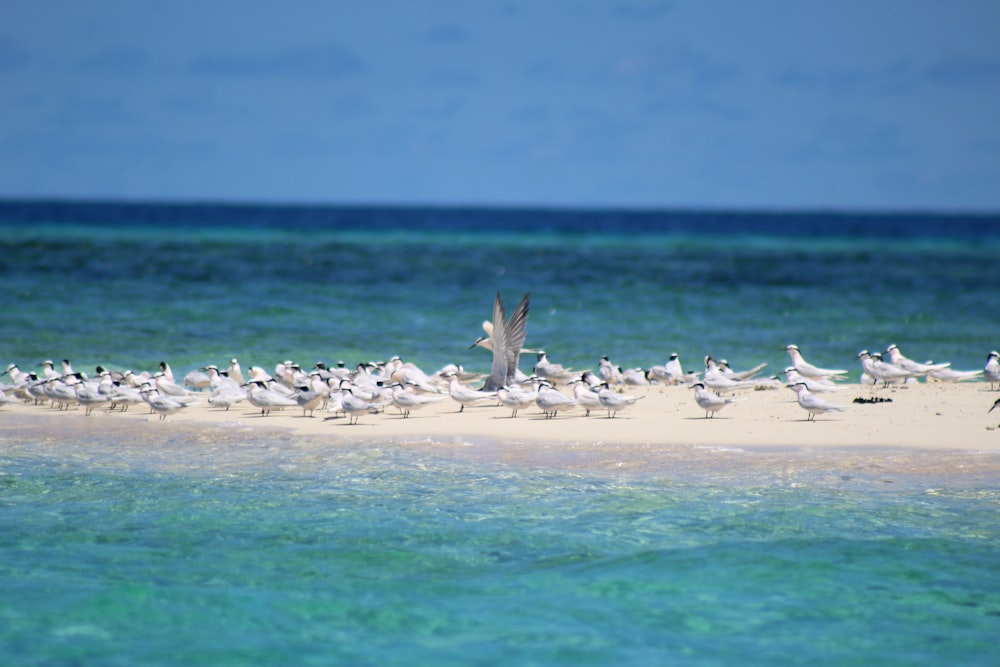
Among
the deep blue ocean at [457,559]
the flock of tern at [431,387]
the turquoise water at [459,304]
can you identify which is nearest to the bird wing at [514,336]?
the flock of tern at [431,387]

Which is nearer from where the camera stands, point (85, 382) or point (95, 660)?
point (95, 660)

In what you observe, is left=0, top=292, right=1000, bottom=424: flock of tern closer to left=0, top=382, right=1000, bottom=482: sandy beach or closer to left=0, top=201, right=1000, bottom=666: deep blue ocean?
left=0, top=382, right=1000, bottom=482: sandy beach

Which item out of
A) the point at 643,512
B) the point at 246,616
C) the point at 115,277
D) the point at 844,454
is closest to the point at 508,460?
the point at 643,512

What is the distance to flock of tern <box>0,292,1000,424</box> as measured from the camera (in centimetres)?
1491

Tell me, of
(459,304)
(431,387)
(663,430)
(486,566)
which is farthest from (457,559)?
(459,304)

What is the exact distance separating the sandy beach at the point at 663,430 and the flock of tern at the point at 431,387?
18 cm

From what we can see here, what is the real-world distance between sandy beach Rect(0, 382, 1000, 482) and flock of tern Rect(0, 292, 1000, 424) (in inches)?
7.3

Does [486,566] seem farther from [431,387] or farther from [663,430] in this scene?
[431,387]

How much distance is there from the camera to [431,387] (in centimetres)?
1684

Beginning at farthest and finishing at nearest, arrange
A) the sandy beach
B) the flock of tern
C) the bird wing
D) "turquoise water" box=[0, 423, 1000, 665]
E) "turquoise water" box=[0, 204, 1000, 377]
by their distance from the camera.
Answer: "turquoise water" box=[0, 204, 1000, 377] → the bird wing → the flock of tern → the sandy beach → "turquoise water" box=[0, 423, 1000, 665]

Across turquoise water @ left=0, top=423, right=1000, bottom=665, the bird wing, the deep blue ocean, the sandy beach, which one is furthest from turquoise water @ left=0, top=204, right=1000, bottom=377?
turquoise water @ left=0, top=423, right=1000, bottom=665

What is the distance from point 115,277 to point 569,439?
90.8ft

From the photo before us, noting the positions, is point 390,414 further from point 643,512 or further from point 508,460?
point 643,512

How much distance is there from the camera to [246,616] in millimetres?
8500
